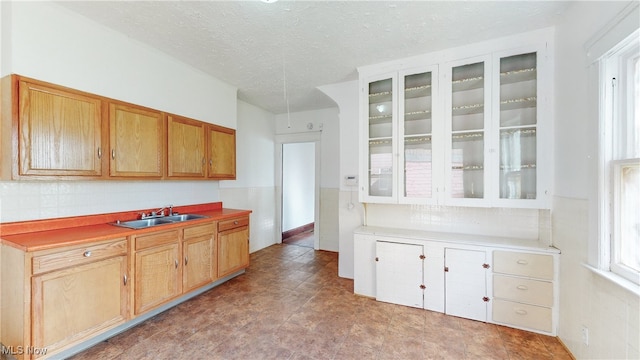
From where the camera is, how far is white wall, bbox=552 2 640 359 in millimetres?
1401

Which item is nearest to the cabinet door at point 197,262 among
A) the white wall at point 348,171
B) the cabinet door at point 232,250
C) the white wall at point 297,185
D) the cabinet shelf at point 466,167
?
the cabinet door at point 232,250

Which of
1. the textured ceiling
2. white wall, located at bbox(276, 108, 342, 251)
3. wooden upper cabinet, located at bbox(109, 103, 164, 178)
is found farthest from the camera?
white wall, located at bbox(276, 108, 342, 251)

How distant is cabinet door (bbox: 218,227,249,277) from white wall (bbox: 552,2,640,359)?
10.6ft

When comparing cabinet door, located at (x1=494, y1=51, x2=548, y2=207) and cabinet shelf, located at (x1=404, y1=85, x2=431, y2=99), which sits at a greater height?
cabinet shelf, located at (x1=404, y1=85, x2=431, y2=99)

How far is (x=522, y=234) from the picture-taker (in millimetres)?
2482

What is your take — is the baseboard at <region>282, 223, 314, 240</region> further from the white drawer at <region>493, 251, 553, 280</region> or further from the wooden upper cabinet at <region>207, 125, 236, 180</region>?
the white drawer at <region>493, 251, 553, 280</region>

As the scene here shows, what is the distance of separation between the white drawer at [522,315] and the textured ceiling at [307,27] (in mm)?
2483

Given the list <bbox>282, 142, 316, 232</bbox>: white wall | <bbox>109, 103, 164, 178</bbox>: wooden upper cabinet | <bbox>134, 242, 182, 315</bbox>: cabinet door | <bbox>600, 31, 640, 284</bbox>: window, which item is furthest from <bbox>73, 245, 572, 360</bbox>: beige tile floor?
<bbox>282, 142, 316, 232</bbox>: white wall

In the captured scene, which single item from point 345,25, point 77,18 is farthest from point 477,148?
point 77,18

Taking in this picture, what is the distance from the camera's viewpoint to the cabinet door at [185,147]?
2668 mm

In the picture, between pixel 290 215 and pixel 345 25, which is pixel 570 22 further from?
pixel 290 215

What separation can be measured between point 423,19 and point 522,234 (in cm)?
230

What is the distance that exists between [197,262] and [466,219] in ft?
9.82

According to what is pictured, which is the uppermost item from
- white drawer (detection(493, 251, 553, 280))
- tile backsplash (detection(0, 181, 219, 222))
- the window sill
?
tile backsplash (detection(0, 181, 219, 222))
